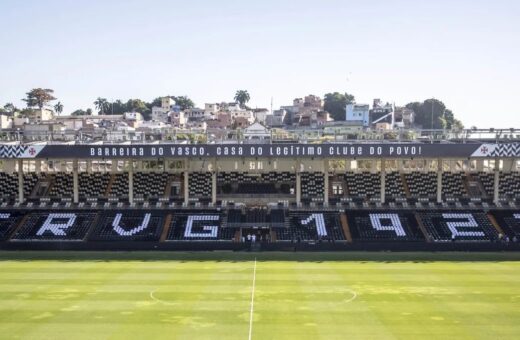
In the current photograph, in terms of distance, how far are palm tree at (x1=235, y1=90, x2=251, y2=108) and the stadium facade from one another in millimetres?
108429

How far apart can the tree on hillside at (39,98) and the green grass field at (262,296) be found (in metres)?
104

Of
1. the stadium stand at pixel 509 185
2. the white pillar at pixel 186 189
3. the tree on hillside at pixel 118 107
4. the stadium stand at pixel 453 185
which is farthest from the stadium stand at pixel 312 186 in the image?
the tree on hillside at pixel 118 107

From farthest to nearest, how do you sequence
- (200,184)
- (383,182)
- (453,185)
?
(200,184), (453,185), (383,182)

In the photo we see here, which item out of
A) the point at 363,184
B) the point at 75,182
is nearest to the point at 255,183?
the point at 363,184

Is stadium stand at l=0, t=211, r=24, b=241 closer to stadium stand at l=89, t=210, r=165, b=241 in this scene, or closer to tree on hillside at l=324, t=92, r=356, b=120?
stadium stand at l=89, t=210, r=165, b=241

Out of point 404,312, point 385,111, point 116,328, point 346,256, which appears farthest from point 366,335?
point 385,111

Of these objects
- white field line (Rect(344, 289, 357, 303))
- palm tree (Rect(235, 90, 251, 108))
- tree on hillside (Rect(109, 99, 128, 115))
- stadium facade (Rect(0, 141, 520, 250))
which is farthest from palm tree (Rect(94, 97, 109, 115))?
white field line (Rect(344, 289, 357, 303))

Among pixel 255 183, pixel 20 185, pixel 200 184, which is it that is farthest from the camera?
pixel 255 183

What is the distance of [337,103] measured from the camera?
144 meters

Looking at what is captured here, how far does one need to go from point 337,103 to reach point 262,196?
96.7m

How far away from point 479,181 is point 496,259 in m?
14.0

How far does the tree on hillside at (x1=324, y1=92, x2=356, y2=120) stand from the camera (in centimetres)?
14000

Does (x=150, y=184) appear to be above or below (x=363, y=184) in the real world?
below

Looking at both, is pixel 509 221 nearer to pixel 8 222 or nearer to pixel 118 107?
pixel 8 222
